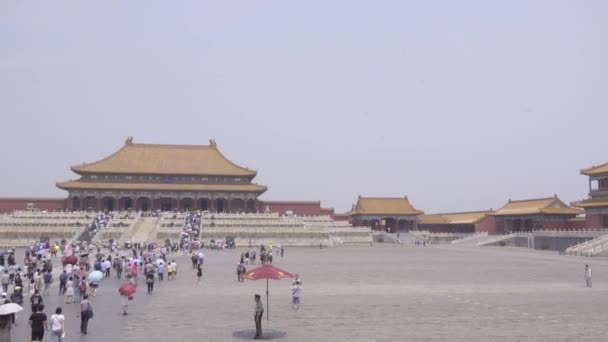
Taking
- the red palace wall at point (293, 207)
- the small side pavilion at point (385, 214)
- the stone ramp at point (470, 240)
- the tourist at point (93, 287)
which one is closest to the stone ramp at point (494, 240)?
the stone ramp at point (470, 240)

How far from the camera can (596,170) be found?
204 ft

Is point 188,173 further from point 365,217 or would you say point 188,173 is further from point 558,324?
point 558,324

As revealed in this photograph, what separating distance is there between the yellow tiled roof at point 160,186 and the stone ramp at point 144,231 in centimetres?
1444

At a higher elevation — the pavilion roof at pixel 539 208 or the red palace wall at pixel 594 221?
the pavilion roof at pixel 539 208

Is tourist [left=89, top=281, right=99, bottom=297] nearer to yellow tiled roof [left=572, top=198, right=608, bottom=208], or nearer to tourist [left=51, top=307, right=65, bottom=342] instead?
tourist [left=51, top=307, right=65, bottom=342]

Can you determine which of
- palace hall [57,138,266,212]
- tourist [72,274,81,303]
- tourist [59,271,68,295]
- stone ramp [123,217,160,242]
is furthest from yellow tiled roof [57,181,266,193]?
tourist [59,271,68,295]

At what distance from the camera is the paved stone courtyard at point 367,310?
12945mm

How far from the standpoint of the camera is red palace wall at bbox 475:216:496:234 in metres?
81.5

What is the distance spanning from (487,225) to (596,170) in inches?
868

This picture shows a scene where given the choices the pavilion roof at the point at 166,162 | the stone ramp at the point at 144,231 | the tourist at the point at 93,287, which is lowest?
the tourist at the point at 93,287

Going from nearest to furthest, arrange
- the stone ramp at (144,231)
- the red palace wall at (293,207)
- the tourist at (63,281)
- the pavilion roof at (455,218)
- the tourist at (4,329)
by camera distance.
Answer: the tourist at (4,329) → the tourist at (63,281) → the stone ramp at (144,231) → the red palace wall at (293,207) → the pavilion roof at (455,218)

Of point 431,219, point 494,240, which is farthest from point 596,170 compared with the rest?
point 431,219

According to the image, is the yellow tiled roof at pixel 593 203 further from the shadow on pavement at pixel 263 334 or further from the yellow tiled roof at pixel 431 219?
the shadow on pavement at pixel 263 334

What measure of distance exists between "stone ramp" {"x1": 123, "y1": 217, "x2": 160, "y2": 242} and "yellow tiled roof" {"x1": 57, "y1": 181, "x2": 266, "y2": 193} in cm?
1444
